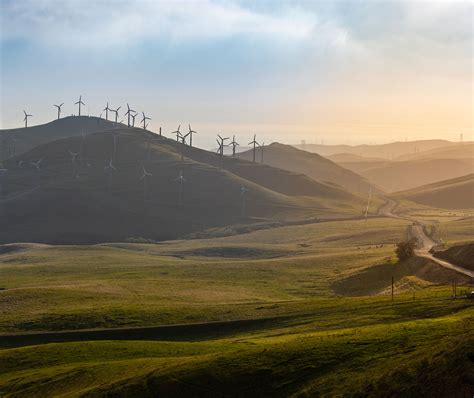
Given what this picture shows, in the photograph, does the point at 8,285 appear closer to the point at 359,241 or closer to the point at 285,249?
the point at 285,249

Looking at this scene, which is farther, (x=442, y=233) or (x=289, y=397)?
(x=442, y=233)

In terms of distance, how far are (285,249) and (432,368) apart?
139 meters

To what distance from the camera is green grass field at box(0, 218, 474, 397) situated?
43188 mm

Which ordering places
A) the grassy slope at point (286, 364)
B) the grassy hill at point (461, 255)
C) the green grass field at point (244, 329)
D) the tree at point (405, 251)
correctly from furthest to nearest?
the tree at point (405, 251)
the grassy hill at point (461, 255)
the green grass field at point (244, 329)
the grassy slope at point (286, 364)

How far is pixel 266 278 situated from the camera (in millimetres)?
124812

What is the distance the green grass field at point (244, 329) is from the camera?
142 ft

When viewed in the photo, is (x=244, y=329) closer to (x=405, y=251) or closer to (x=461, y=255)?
(x=461, y=255)

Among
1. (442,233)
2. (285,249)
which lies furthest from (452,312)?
(442,233)

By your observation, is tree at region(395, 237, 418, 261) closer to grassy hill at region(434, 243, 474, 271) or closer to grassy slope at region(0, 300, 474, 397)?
grassy hill at region(434, 243, 474, 271)

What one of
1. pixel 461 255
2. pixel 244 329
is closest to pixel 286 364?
pixel 244 329

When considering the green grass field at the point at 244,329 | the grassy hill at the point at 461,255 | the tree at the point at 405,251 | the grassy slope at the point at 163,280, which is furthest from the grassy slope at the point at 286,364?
the tree at the point at 405,251

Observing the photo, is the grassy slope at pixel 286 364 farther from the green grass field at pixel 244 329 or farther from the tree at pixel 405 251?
the tree at pixel 405 251

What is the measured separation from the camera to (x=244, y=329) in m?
73.9

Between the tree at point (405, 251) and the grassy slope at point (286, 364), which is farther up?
the tree at point (405, 251)
